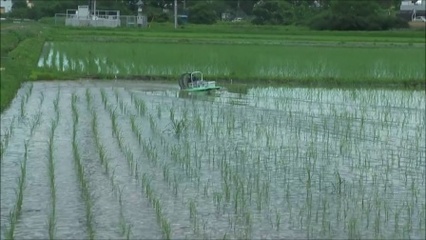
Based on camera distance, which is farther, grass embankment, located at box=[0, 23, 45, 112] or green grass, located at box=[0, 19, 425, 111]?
green grass, located at box=[0, 19, 425, 111]

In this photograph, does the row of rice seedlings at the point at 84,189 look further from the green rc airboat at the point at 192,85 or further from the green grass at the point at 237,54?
the green rc airboat at the point at 192,85

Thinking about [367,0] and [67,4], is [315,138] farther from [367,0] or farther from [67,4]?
[67,4]

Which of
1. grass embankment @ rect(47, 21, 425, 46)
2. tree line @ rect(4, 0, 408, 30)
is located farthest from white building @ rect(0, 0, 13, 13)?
grass embankment @ rect(47, 21, 425, 46)

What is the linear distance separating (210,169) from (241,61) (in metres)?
10.0

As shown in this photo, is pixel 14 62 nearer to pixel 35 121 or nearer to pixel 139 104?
pixel 139 104

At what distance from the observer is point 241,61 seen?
15.5 meters

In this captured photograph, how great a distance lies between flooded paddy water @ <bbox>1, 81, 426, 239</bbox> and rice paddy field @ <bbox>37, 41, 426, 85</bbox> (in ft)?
10.7

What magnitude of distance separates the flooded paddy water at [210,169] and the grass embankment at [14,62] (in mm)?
281

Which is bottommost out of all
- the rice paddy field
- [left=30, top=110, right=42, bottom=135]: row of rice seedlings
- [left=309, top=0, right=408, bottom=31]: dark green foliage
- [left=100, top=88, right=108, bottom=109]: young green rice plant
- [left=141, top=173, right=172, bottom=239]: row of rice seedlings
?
[left=100, top=88, right=108, bottom=109]: young green rice plant

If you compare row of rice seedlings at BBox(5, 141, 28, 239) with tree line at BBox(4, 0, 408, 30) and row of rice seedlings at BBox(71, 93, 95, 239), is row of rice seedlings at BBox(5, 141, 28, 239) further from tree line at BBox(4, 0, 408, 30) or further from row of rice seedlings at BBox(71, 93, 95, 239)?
tree line at BBox(4, 0, 408, 30)

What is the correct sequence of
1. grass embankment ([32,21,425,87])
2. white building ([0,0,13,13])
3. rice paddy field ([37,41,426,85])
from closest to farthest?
grass embankment ([32,21,425,87]) → rice paddy field ([37,41,426,85]) → white building ([0,0,13,13])

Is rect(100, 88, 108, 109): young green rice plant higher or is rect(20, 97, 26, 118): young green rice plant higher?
rect(20, 97, 26, 118): young green rice plant

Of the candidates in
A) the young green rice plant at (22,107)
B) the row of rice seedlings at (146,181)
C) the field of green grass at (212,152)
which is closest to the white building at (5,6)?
the field of green grass at (212,152)

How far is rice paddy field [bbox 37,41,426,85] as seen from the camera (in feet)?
43.3
